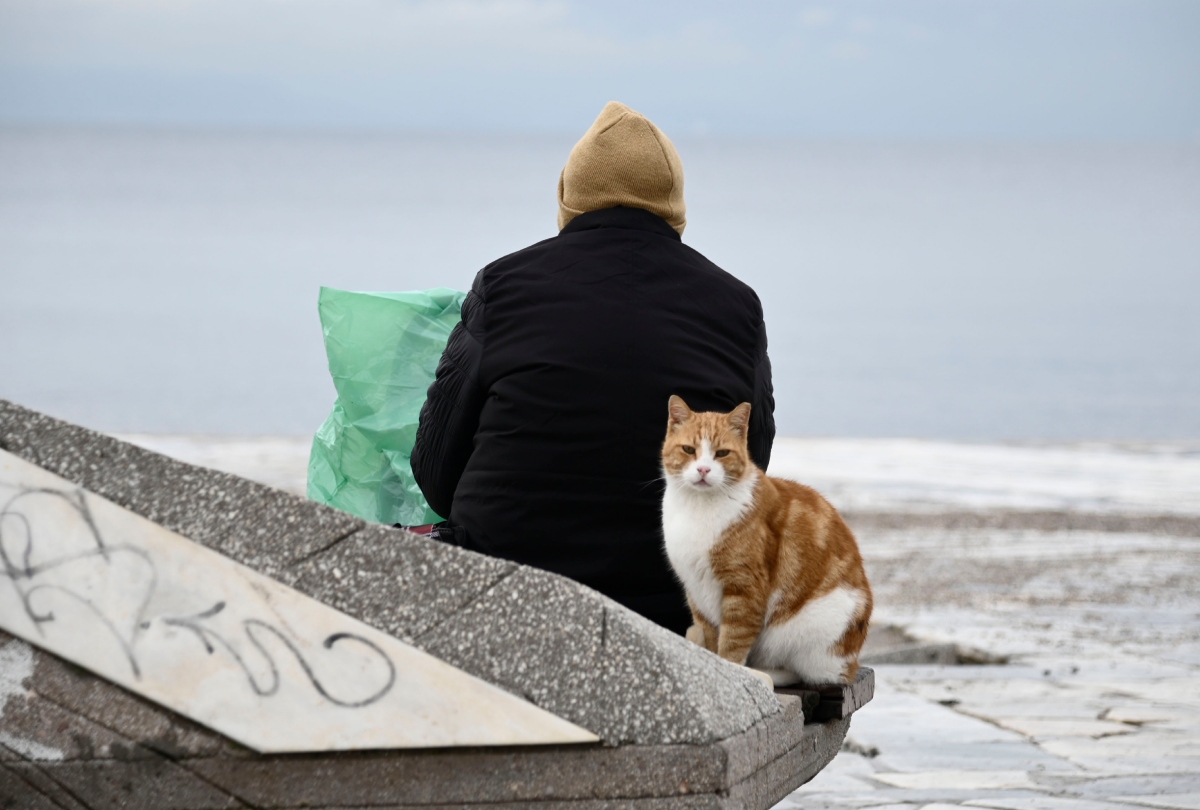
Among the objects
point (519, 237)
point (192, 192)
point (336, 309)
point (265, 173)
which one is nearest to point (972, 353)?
point (336, 309)

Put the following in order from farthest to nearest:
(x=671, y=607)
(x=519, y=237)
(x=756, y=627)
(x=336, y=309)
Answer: (x=519, y=237) < (x=336, y=309) < (x=671, y=607) < (x=756, y=627)

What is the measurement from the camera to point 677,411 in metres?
2.94

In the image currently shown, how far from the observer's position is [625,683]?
2.32 m

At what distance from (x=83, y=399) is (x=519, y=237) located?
42.0 m

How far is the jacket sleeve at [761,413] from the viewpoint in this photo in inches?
128

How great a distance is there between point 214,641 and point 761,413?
4.71 feet

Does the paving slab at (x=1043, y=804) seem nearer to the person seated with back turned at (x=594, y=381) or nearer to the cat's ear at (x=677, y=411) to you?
the person seated with back turned at (x=594, y=381)

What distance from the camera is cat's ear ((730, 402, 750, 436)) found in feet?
9.80

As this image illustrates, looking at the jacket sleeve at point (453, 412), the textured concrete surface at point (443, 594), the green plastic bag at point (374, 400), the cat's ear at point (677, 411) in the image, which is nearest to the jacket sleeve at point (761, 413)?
the cat's ear at point (677, 411)

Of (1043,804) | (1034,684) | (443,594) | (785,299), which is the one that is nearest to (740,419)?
(443,594)

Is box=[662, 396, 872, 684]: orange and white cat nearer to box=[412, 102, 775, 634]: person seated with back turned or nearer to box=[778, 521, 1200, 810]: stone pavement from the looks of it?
box=[412, 102, 775, 634]: person seated with back turned

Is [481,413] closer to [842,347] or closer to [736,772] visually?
[736,772]

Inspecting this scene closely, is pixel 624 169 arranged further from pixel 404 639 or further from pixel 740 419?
pixel 404 639

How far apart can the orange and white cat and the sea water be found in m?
0.30
